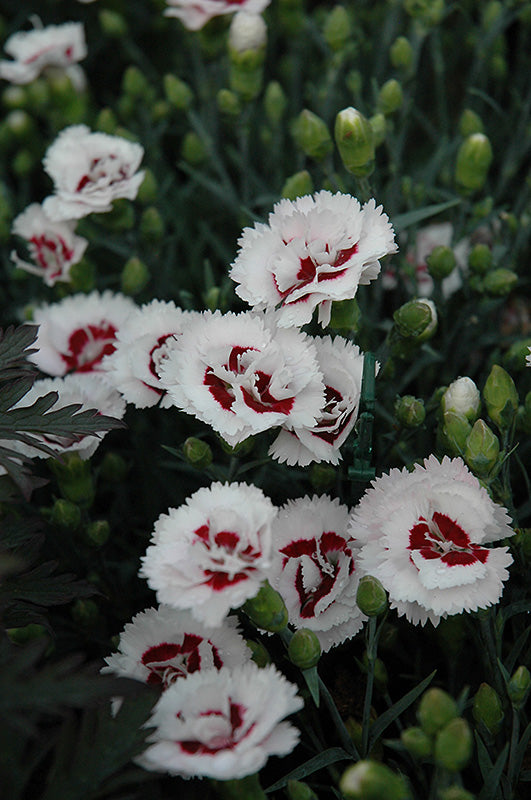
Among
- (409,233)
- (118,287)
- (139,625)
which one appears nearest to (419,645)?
(139,625)

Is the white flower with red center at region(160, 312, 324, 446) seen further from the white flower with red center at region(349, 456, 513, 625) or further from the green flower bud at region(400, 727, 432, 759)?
the green flower bud at region(400, 727, 432, 759)

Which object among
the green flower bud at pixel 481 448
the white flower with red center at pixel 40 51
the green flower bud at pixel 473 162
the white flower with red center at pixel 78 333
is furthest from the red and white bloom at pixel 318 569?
the white flower with red center at pixel 40 51

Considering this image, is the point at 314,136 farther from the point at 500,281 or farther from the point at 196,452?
the point at 196,452

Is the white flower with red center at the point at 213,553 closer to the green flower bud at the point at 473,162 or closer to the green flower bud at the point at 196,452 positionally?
the green flower bud at the point at 196,452

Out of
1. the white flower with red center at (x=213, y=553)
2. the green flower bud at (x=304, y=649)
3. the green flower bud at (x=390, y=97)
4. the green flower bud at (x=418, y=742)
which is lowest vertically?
the green flower bud at (x=304, y=649)

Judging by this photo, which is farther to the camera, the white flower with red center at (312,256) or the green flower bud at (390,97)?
the green flower bud at (390,97)

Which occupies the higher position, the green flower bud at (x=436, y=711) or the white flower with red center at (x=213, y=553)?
the white flower with red center at (x=213, y=553)

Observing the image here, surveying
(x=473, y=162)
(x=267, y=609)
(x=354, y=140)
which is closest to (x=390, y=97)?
(x=473, y=162)

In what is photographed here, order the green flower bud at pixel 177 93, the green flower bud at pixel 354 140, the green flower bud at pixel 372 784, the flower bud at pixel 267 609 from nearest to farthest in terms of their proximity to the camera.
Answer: the green flower bud at pixel 372 784
the flower bud at pixel 267 609
the green flower bud at pixel 354 140
the green flower bud at pixel 177 93
